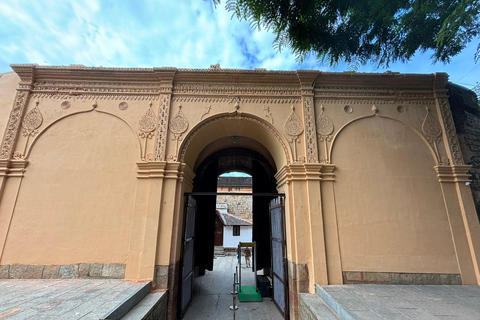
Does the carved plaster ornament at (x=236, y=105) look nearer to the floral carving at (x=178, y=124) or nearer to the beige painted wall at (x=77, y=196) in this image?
the floral carving at (x=178, y=124)

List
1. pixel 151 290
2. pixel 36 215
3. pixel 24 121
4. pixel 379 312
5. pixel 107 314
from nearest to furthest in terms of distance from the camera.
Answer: pixel 107 314, pixel 379 312, pixel 151 290, pixel 36 215, pixel 24 121

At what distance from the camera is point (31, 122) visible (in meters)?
4.23

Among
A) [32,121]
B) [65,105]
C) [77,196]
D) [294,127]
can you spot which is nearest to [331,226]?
[294,127]

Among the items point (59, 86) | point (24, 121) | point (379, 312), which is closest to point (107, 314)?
point (379, 312)

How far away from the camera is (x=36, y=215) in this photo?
3783 millimetres

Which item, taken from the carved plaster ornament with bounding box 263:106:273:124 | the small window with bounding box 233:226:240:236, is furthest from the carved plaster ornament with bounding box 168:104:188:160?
the small window with bounding box 233:226:240:236

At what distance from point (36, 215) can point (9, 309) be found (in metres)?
1.85

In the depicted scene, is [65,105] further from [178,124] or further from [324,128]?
[324,128]

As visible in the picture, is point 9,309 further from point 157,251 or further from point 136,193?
point 136,193

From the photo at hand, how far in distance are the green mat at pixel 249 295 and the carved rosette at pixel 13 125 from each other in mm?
5563

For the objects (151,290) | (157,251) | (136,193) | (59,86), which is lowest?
(151,290)

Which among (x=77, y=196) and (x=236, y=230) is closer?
(x=77, y=196)

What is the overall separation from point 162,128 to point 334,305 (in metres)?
4.03

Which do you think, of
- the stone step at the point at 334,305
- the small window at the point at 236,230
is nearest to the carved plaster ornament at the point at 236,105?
the stone step at the point at 334,305
